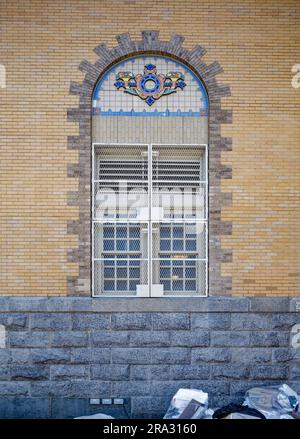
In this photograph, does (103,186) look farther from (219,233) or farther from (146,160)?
(219,233)

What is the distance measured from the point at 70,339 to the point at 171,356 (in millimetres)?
1662

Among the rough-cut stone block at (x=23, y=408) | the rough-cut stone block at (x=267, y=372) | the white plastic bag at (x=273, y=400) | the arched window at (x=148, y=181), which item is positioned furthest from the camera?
the arched window at (x=148, y=181)

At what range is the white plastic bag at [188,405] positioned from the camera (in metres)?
7.51

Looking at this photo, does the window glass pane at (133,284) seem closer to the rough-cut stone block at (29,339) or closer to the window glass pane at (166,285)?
the window glass pane at (166,285)

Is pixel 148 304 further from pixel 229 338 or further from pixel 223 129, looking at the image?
pixel 223 129

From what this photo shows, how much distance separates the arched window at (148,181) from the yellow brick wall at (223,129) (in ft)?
1.48

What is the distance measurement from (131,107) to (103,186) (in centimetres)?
142

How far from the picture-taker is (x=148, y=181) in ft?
27.8

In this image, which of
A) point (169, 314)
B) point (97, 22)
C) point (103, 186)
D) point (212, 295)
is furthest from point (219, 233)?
point (97, 22)

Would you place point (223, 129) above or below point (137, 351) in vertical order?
above

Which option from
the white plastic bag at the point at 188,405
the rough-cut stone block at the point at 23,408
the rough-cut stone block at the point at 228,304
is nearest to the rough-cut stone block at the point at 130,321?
the rough-cut stone block at the point at 228,304

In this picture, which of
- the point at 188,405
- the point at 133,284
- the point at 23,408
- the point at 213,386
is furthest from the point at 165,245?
the point at 23,408

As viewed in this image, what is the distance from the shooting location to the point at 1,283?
8156mm
